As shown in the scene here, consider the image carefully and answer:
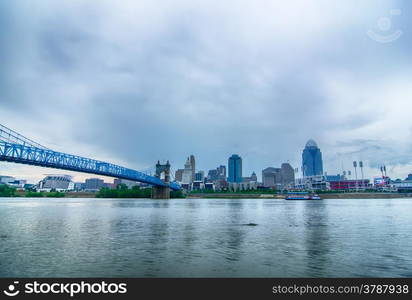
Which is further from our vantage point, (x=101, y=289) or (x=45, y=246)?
(x=45, y=246)

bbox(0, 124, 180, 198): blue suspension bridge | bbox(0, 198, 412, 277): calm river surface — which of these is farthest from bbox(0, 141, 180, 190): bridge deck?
bbox(0, 198, 412, 277): calm river surface

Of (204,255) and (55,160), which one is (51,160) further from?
(204,255)

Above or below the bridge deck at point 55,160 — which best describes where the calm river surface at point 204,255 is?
below

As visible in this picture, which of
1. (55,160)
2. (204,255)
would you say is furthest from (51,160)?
(204,255)

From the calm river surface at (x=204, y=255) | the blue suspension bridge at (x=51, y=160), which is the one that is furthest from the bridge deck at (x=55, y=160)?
the calm river surface at (x=204, y=255)

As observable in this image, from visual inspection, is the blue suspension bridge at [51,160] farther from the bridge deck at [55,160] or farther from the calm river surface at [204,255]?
the calm river surface at [204,255]

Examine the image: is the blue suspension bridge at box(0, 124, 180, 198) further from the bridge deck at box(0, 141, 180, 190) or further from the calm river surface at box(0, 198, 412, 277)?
the calm river surface at box(0, 198, 412, 277)

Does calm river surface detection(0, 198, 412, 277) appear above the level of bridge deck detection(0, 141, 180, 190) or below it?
below

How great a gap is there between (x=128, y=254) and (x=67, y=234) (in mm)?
13472

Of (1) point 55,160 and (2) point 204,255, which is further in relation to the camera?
(1) point 55,160

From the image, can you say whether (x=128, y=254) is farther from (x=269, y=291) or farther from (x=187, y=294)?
(x=269, y=291)

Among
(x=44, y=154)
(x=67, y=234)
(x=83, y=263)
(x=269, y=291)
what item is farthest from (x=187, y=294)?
(x=44, y=154)

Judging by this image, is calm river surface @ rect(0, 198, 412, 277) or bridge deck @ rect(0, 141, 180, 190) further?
bridge deck @ rect(0, 141, 180, 190)

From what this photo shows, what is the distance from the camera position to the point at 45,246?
2359 cm
